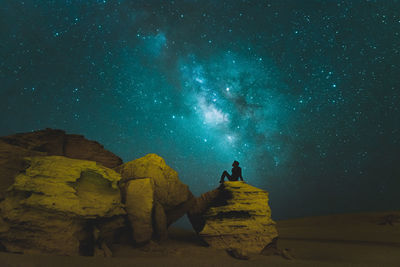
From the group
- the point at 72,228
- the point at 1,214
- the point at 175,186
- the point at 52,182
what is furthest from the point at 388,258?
the point at 1,214

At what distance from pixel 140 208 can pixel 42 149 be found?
4.08 m

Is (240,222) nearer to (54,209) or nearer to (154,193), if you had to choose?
(154,193)

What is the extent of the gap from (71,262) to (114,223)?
99.8 inches

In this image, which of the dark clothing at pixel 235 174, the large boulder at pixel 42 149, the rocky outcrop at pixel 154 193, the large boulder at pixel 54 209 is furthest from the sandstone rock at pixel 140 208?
the dark clothing at pixel 235 174

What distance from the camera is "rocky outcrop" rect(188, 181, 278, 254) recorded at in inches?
313

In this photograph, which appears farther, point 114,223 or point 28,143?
point 28,143

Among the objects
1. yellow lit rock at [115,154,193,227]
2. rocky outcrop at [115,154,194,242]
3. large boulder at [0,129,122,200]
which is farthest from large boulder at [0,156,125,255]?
yellow lit rock at [115,154,193,227]

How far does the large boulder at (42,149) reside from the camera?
693cm

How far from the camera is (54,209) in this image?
580cm

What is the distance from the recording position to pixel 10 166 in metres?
6.96

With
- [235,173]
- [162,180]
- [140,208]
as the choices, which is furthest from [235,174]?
[140,208]

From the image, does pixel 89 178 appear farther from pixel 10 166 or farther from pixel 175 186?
pixel 175 186

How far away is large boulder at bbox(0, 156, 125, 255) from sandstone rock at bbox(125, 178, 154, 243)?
3.20ft

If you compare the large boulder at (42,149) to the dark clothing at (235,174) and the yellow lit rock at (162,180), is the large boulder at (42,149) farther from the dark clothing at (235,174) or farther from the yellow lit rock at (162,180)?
the dark clothing at (235,174)
